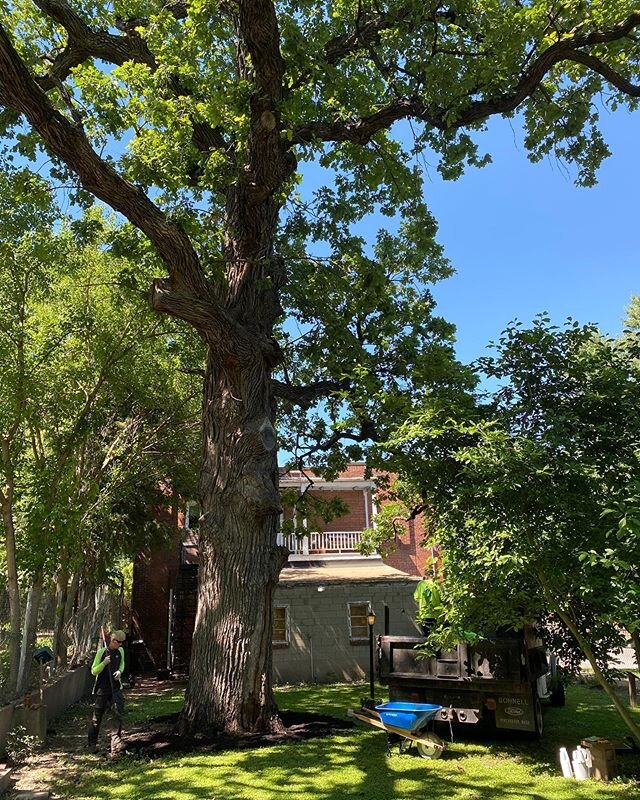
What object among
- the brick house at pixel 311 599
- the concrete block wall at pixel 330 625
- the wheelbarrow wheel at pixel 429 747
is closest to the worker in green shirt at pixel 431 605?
the wheelbarrow wheel at pixel 429 747

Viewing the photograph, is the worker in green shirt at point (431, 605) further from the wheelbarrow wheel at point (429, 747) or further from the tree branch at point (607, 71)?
the tree branch at point (607, 71)

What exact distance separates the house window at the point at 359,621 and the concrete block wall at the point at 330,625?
0.11 meters

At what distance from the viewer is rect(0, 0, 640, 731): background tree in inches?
327

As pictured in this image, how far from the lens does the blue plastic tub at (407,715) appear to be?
7328mm

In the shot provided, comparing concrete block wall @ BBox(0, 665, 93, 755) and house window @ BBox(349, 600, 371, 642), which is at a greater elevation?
house window @ BBox(349, 600, 371, 642)

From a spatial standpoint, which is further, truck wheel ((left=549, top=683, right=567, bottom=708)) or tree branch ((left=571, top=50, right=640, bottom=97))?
truck wheel ((left=549, top=683, right=567, bottom=708))

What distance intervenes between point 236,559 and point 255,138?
20.0 ft

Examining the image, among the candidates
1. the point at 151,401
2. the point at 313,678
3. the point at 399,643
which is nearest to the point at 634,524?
the point at 399,643

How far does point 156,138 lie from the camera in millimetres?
8500

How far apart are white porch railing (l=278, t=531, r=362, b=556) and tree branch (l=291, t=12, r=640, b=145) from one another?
15.0m

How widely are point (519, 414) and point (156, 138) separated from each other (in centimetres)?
613

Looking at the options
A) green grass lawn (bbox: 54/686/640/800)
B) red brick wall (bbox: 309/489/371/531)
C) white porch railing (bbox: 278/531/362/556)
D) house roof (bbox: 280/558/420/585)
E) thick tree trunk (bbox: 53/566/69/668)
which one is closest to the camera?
green grass lawn (bbox: 54/686/640/800)

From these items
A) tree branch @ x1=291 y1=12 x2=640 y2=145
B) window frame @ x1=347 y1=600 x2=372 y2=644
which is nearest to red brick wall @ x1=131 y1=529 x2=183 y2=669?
window frame @ x1=347 y1=600 x2=372 y2=644

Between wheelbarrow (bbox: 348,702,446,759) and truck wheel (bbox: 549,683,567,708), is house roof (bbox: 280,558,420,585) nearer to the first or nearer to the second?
truck wheel (bbox: 549,683,567,708)
